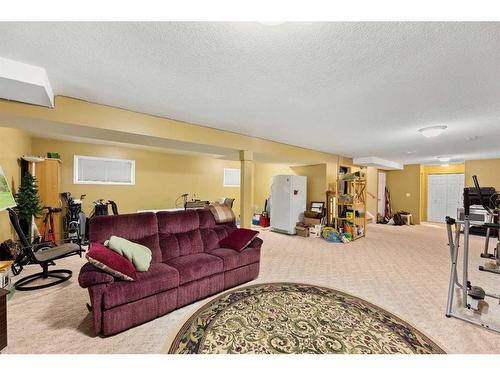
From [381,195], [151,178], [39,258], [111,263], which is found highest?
[151,178]

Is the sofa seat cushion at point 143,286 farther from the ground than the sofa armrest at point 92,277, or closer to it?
closer to it

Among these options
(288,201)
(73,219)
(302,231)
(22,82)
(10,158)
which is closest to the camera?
(22,82)

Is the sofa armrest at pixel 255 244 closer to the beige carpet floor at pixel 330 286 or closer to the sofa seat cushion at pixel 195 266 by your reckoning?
the beige carpet floor at pixel 330 286

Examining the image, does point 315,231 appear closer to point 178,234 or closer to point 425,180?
point 178,234

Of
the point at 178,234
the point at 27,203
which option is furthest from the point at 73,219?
the point at 178,234

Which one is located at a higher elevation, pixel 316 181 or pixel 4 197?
pixel 316 181

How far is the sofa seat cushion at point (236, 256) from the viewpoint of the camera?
2846 millimetres

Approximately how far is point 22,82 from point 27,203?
3.01 metres

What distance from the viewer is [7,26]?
4.60 ft

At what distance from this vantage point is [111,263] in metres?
1.99

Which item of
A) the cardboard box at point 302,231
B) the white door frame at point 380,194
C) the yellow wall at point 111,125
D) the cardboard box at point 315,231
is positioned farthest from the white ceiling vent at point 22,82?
Answer: the white door frame at point 380,194

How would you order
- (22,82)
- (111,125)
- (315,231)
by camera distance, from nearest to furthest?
(22,82) < (111,125) < (315,231)

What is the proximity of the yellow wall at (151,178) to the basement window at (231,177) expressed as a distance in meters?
0.14

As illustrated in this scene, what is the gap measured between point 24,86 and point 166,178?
5024mm
